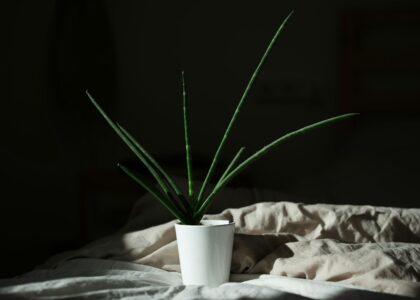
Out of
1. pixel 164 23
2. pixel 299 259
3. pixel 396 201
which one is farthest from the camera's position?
pixel 164 23

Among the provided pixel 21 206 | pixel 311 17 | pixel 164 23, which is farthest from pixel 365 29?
pixel 21 206

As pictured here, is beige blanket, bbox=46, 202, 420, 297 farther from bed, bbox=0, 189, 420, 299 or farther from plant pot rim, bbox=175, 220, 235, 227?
plant pot rim, bbox=175, 220, 235, 227

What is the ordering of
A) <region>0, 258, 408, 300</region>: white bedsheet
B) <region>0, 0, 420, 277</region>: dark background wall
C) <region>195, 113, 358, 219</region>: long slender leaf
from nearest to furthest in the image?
<region>0, 258, 408, 300</region>: white bedsheet
<region>195, 113, 358, 219</region>: long slender leaf
<region>0, 0, 420, 277</region>: dark background wall

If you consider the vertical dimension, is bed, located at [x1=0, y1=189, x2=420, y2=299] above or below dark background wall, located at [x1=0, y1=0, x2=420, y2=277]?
below

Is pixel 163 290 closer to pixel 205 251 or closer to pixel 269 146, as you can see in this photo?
pixel 205 251

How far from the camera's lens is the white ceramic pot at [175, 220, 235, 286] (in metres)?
1.16

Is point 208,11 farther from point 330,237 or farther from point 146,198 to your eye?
point 330,237

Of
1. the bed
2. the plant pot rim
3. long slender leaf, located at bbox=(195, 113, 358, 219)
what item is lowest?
the bed

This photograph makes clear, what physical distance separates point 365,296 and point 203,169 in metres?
1.56

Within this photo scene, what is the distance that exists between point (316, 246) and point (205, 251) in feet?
0.77

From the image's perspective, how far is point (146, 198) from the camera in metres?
1.96

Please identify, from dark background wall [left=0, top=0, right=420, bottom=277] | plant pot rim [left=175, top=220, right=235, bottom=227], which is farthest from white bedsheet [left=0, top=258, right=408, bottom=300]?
dark background wall [left=0, top=0, right=420, bottom=277]

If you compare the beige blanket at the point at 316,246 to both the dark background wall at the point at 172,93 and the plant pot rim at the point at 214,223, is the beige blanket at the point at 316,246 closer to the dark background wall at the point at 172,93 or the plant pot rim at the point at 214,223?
the plant pot rim at the point at 214,223

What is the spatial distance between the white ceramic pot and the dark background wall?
1.18 m
